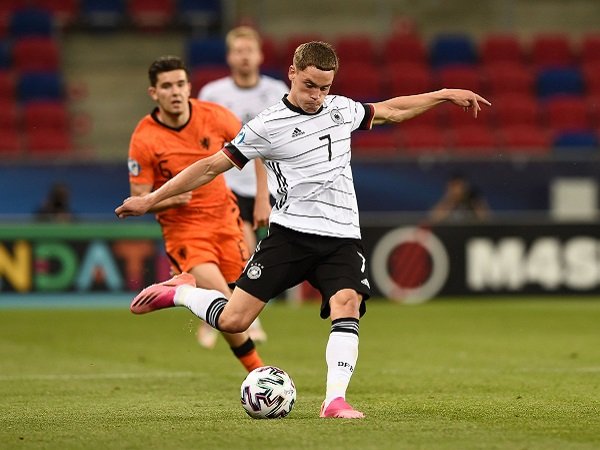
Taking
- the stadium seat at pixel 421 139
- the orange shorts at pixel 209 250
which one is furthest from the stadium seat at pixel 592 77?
the orange shorts at pixel 209 250

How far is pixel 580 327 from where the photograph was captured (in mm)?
14359

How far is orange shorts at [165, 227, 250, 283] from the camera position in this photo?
8.97 m

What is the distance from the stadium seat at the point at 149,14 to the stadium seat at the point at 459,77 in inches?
196

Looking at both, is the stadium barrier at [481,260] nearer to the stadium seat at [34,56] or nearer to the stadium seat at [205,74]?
the stadium seat at [205,74]

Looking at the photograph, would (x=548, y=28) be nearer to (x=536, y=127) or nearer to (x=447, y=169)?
(x=536, y=127)

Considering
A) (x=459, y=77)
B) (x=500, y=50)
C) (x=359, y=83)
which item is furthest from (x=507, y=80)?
(x=359, y=83)

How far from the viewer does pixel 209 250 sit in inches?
355

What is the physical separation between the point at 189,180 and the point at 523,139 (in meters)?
15.8

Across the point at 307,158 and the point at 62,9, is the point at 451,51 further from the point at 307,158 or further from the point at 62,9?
the point at 307,158

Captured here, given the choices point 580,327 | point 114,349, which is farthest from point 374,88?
point 114,349

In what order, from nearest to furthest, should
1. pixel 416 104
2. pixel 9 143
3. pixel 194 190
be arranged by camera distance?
pixel 416 104 < pixel 194 190 < pixel 9 143

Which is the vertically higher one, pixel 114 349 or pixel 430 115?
pixel 430 115

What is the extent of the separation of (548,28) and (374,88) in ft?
15.0

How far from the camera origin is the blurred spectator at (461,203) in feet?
65.6
